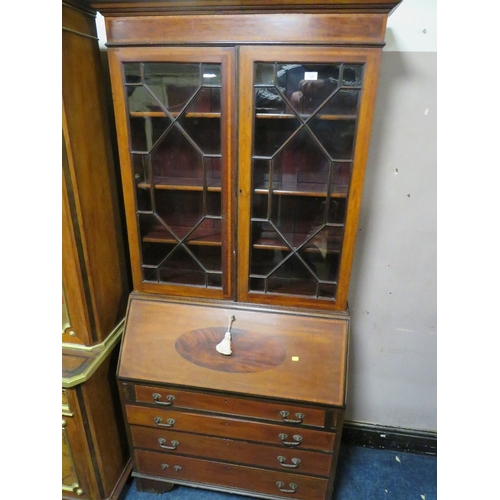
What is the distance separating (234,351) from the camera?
129cm

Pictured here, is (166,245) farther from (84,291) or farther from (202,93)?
(202,93)

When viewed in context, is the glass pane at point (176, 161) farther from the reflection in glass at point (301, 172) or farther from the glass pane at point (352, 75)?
the glass pane at point (352, 75)

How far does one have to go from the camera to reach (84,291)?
1.25 m

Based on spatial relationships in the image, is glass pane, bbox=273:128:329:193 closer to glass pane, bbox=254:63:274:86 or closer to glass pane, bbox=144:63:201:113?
glass pane, bbox=254:63:274:86

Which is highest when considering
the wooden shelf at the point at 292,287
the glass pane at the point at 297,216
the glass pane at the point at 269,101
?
the glass pane at the point at 269,101

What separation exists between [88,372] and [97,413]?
228 millimetres

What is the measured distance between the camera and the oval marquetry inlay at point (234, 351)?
4.20ft

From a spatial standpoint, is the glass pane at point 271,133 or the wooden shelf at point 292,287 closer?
the glass pane at point 271,133

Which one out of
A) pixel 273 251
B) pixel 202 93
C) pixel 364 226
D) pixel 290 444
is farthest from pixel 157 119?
pixel 290 444

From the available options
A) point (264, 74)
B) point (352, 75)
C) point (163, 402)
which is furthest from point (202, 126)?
point (163, 402)

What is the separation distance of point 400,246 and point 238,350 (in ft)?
2.67

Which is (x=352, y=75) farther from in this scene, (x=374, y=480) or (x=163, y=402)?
(x=374, y=480)

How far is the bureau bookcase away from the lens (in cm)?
103

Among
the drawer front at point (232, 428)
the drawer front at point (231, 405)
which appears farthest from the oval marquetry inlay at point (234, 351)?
the drawer front at point (232, 428)
